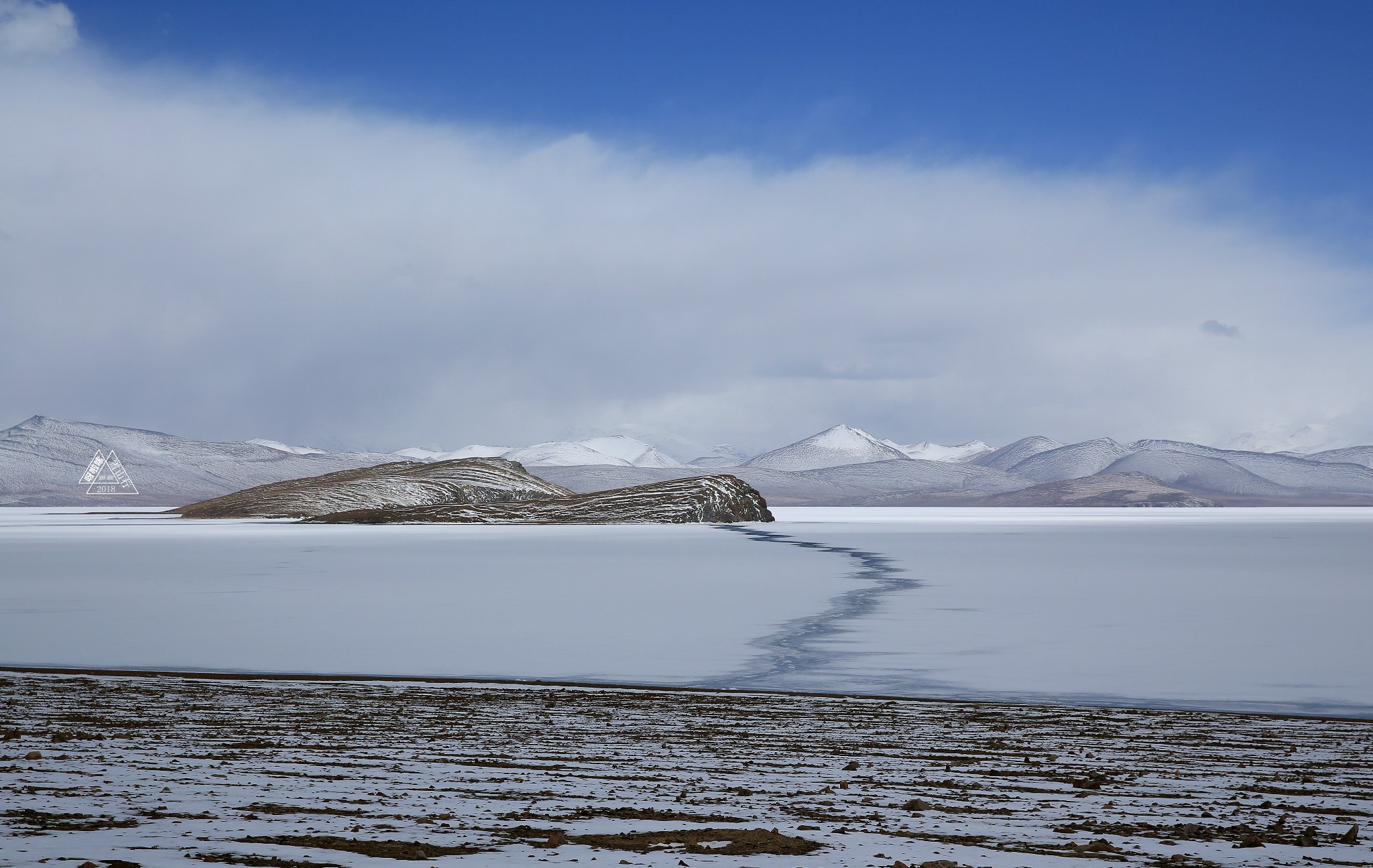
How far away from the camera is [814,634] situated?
16.3 meters

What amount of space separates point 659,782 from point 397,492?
80.4m

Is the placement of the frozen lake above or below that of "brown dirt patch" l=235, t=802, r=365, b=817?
above

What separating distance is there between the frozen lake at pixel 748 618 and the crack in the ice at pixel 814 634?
0.19ft

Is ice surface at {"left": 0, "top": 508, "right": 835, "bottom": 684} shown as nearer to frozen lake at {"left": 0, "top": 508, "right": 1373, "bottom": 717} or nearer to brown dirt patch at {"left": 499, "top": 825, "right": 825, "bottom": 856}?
frozen lake at {"left": 0, "top": 508, "right": 1373, "bottom": 717}

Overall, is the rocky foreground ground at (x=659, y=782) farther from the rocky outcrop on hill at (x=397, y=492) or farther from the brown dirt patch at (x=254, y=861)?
the rocky outcrop on hill at (x=397, y=492)

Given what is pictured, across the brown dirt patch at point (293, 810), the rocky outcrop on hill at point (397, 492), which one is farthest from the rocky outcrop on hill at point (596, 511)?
the brown dirt patch at point (293, 810)

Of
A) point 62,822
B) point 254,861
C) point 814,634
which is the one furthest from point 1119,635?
point 62,822

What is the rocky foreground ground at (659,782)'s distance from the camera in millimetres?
5754

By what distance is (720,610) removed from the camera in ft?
63.7

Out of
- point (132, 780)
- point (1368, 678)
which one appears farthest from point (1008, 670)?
point (132, 780)

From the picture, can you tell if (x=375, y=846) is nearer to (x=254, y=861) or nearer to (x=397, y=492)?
(x=254, y=861)

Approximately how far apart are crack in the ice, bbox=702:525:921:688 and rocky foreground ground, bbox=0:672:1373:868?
66.9 inches

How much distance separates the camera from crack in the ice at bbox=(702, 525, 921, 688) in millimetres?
12883

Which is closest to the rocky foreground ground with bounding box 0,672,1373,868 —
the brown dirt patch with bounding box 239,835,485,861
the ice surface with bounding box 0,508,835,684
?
the brown dirt patch with bounding box 239,835,485,861
